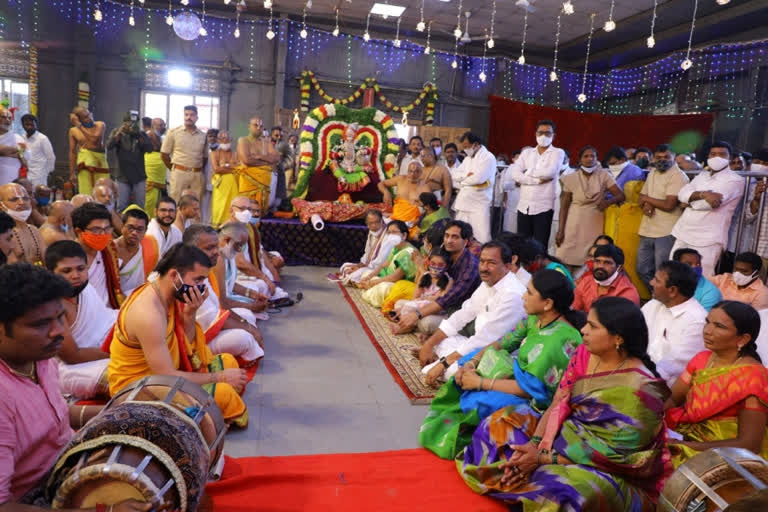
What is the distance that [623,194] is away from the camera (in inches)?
222

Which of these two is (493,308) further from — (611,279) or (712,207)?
(712,207)

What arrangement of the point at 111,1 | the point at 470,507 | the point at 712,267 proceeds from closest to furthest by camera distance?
the point at 470,507 < the point at 712,267 < the point at 111,1

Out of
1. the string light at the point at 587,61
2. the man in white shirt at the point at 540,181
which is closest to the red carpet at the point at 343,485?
the man in white shirt at the point at 540,181

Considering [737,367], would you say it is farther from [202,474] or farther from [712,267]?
[712,267]

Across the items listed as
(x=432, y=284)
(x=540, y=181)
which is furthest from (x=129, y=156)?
(x=540, y=181)

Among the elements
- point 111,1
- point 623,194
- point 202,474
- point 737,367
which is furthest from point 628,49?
point 202,474

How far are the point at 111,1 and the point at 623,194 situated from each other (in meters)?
→ 10.4

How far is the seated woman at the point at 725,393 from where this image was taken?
2.25 metres

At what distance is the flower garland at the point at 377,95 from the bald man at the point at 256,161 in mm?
4749

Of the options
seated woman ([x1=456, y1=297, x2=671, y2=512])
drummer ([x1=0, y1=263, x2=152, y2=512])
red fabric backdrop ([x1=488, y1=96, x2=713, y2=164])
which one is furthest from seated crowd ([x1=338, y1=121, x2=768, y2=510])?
red fabric backdrop ([x1=488, y1=96, x2=713, y2=164])

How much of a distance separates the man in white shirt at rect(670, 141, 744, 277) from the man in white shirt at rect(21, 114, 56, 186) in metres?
7.51

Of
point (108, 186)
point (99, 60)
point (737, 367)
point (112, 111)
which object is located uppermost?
point (99, 60)

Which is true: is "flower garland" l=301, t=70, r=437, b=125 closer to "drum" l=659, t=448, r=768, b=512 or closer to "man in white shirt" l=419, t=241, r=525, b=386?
"man in white shirt" l=419, t=241, r=525, b=386

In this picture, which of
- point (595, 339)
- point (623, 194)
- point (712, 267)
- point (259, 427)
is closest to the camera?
point (595, 339)
